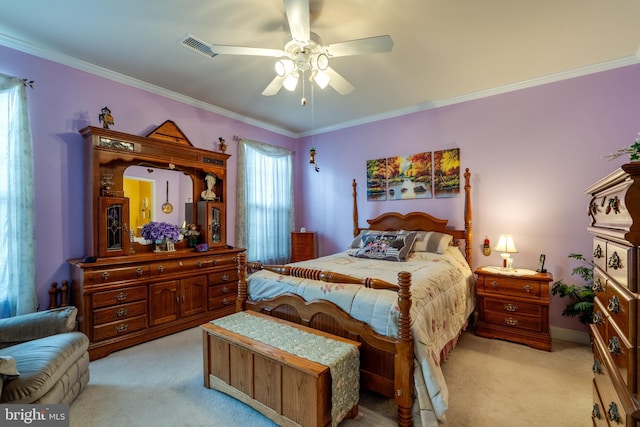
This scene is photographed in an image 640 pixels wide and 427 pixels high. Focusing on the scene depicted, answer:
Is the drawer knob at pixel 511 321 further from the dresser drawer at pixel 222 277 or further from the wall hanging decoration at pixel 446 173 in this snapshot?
the dresser drawer at pixel 222 277

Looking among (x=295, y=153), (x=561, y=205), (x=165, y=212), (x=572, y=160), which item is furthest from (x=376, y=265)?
(x=295, y=153)

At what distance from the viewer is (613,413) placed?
1132 mm

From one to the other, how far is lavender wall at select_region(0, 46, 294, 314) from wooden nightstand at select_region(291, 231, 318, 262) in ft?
9.10

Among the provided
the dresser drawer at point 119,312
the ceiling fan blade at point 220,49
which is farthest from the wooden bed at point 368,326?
the ceiling fan blade at point 220,49

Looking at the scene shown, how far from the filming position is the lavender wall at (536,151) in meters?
2.94

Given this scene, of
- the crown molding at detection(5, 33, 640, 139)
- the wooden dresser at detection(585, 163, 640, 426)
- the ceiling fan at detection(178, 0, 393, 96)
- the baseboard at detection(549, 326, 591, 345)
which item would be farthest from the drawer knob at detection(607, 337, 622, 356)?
the crown molding at detection(5, 33, 640, 139)

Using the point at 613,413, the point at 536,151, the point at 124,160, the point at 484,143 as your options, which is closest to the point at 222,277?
the point at 124,160

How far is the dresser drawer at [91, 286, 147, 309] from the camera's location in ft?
8.74

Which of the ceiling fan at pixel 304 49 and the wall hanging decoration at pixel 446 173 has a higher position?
the ceiling fan at pixel 304 49

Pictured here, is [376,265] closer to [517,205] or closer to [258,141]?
[517,205]

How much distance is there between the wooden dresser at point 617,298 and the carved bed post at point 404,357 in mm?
875

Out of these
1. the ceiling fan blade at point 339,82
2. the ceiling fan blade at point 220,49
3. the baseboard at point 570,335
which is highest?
the ceiling fan blade at point 220,49

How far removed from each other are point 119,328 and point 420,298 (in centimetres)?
284

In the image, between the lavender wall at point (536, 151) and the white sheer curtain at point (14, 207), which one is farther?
the lavender wall at point (536, 151)
